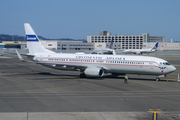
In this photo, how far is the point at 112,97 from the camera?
993 inches

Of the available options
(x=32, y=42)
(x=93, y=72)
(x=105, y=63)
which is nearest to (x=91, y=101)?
(x=93, y=72)

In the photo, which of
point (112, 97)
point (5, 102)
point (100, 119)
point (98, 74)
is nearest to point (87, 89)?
point (112, 97)

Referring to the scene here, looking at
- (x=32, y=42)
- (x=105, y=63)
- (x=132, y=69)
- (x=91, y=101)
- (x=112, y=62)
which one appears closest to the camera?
(x=91, y=101)

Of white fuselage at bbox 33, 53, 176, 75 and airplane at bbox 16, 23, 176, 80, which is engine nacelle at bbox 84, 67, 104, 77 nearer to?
airplane at bbox 16, 23, 176, 80

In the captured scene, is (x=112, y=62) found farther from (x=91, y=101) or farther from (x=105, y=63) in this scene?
(x=91, y=101)

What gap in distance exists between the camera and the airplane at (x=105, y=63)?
123 ft

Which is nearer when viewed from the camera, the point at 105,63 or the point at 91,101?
the point at 91,101

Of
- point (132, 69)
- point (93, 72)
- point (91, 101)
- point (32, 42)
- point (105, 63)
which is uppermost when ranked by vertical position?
point (32, 42)

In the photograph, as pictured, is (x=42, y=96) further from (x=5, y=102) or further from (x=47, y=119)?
(x=47, y=119)

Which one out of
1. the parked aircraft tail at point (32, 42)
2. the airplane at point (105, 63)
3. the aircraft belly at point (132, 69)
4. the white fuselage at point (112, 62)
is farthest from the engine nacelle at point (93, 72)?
the parked aircraft tail at point (32, 42)

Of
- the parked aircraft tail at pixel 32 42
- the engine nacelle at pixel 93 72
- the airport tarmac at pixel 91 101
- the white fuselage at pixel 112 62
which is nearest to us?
the airport tarmac at pixel 91 101

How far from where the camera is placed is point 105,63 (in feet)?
131

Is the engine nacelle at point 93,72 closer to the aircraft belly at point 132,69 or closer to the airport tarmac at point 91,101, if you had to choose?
the aircraft belly at point 132,69

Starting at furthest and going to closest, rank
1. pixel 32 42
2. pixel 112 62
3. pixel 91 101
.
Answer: pixel 32 42, pixel 112 62, pixel 91 101
